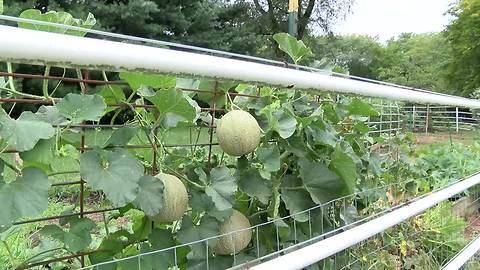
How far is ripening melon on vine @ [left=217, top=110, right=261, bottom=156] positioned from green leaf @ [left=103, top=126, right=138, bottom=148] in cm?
28

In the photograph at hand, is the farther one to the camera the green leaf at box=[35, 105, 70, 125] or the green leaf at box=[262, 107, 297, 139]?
the green leaf at box=[262, 107, 297, 139]

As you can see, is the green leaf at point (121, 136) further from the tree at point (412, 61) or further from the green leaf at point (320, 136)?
the tree at point (412, 61)

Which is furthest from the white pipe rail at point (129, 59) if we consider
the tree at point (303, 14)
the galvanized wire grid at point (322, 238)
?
the tree at point (303, 14)

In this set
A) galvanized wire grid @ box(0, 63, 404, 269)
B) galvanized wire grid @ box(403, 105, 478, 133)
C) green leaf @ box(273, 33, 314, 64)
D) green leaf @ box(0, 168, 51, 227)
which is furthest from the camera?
galvanized wire grid @ box(403, 105, 478, 133)

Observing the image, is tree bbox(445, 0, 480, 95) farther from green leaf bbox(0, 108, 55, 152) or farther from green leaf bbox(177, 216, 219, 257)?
green leaf bbox(0, 108, 55, 152)

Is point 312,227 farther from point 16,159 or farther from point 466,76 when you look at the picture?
point 466,76

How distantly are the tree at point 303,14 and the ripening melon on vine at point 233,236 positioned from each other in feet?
75.2

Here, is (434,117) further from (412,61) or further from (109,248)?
(412,61)

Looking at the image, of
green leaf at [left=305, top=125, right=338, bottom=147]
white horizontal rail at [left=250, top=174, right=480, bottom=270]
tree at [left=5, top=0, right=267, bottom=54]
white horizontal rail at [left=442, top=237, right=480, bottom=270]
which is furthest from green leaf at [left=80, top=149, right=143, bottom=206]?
tree at [left=5, top=0, right=267, bottom=54]

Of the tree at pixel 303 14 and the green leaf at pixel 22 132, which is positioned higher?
the tree at pixel 303 14

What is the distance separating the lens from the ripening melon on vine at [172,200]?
54.7 inches

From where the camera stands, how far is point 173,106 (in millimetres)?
1380

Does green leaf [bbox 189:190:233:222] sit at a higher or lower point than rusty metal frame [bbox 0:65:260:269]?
lower

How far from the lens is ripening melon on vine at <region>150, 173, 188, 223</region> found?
1389mm
